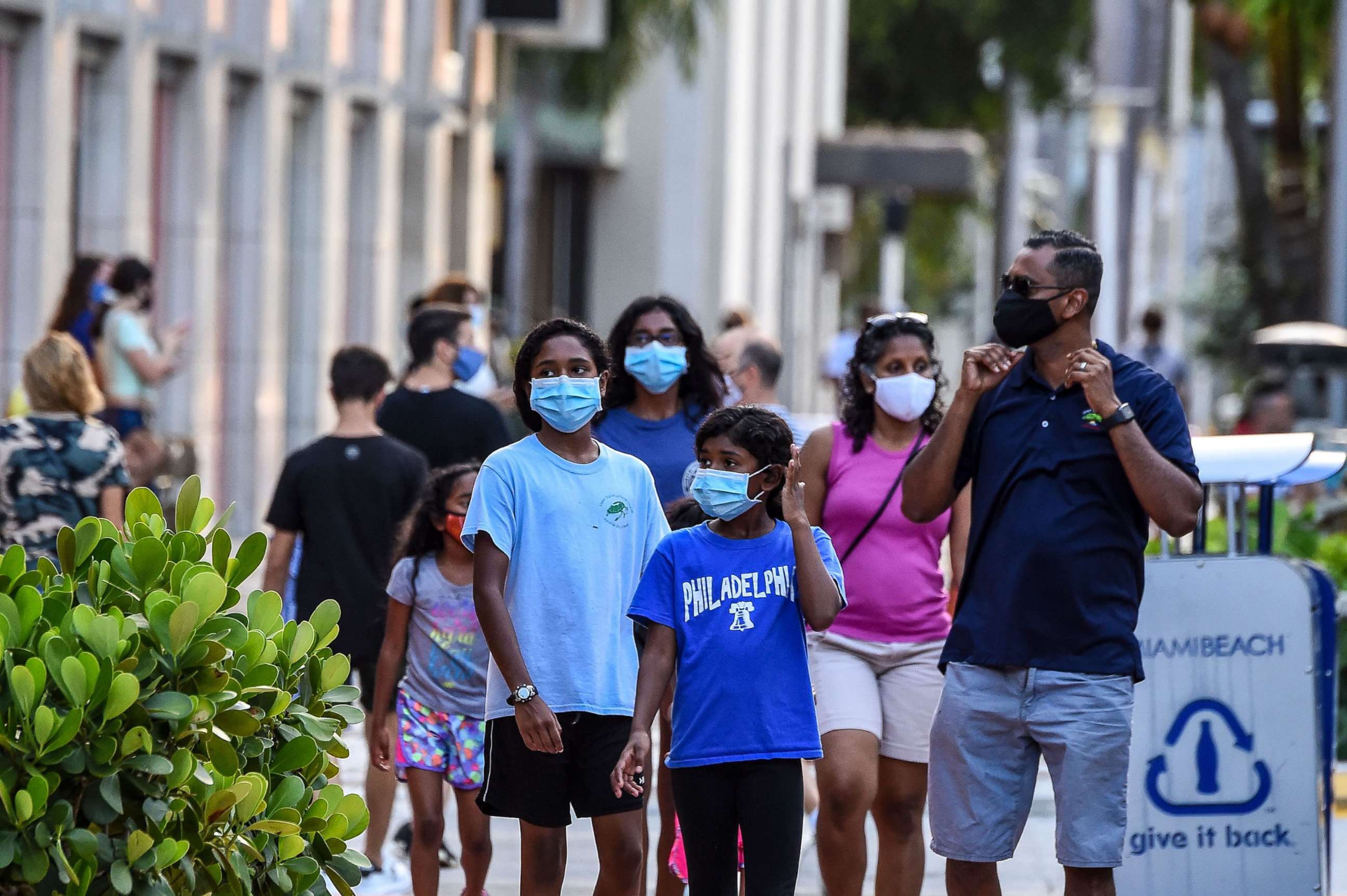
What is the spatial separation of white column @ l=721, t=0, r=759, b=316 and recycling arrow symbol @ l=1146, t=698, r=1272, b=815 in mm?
25173

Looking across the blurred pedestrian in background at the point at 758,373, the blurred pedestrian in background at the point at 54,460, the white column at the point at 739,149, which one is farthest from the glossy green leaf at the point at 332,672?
the white column at the point at 739,149

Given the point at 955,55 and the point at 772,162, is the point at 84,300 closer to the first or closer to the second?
the point at 772,162

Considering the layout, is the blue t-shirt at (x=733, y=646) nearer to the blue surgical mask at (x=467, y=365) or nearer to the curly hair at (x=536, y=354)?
the curly hair at (x=536, y=354)

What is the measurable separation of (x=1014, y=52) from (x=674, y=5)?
1850 cm

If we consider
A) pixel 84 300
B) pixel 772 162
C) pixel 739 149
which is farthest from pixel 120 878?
pixel 772 162

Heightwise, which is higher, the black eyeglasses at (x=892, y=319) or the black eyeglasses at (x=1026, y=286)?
the black eyeglasses at (x=1026, y=286)

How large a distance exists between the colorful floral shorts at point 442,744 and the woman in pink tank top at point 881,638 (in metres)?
1.13

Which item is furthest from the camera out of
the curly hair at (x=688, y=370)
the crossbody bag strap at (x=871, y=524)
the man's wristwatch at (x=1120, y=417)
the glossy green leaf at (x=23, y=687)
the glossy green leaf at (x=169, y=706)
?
the curly hair at (x=688, y=370)

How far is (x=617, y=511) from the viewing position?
5.92 m

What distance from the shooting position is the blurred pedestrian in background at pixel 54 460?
8133 mm

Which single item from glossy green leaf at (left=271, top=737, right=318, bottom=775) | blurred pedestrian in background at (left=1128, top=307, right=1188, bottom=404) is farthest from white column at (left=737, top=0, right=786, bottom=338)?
glossy green leaf at (left=271, top=737, right=318, bottom=775)

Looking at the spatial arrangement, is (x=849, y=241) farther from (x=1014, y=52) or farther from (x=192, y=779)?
(x=192, y=779)

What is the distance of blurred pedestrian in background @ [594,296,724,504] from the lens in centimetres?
735

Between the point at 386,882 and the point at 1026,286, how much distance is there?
344 centimetres
